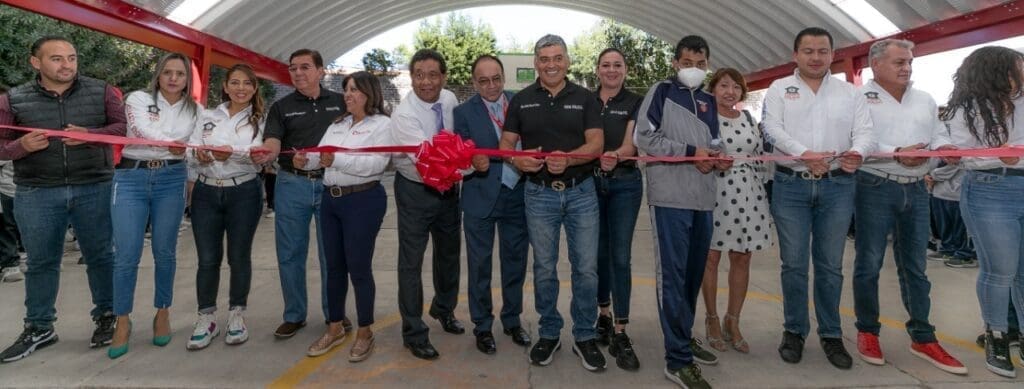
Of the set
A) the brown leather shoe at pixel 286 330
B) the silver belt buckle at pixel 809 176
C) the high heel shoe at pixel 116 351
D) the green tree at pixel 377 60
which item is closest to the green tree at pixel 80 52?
the high heel shoe at pixel 116 351

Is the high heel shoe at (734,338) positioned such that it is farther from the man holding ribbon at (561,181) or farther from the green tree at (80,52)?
the green tree at (80,52)

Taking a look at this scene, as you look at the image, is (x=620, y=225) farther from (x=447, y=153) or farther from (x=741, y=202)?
(x=447, y=153)

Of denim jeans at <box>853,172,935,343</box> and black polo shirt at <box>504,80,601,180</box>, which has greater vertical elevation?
black polo shirt at <box>504,80,601,180</box>

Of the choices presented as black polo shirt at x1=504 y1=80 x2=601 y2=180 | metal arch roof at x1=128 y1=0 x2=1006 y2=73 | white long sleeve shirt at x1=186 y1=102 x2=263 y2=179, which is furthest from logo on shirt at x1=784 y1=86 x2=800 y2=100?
metal arch roof at x1=128 y1=0 x2=1006 y2=73

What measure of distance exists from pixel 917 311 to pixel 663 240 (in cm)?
170

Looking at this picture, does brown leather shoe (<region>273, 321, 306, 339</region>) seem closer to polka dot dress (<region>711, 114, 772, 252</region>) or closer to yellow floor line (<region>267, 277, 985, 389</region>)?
yellow floor line (<region>267, 277, 985, 389</region>)

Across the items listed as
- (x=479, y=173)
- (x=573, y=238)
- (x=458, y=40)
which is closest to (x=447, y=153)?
(x=479, y=173)

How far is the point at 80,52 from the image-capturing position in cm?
1123

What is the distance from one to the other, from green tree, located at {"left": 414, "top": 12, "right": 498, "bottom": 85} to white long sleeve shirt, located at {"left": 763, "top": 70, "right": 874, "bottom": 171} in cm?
2868

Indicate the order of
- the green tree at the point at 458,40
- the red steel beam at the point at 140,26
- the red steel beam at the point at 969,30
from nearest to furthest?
the red steel beam at the point at 140,26 < the red steel beam at the point at 969,30 < the green tree at the point at 458,40

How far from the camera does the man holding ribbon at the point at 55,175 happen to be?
142 inches

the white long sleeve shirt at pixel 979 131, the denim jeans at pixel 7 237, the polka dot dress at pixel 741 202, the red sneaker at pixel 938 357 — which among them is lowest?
the red sneaker at pixel 938 357

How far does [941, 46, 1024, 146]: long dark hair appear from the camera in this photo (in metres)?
3.25

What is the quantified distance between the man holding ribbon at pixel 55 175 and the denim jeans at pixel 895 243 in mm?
4538
